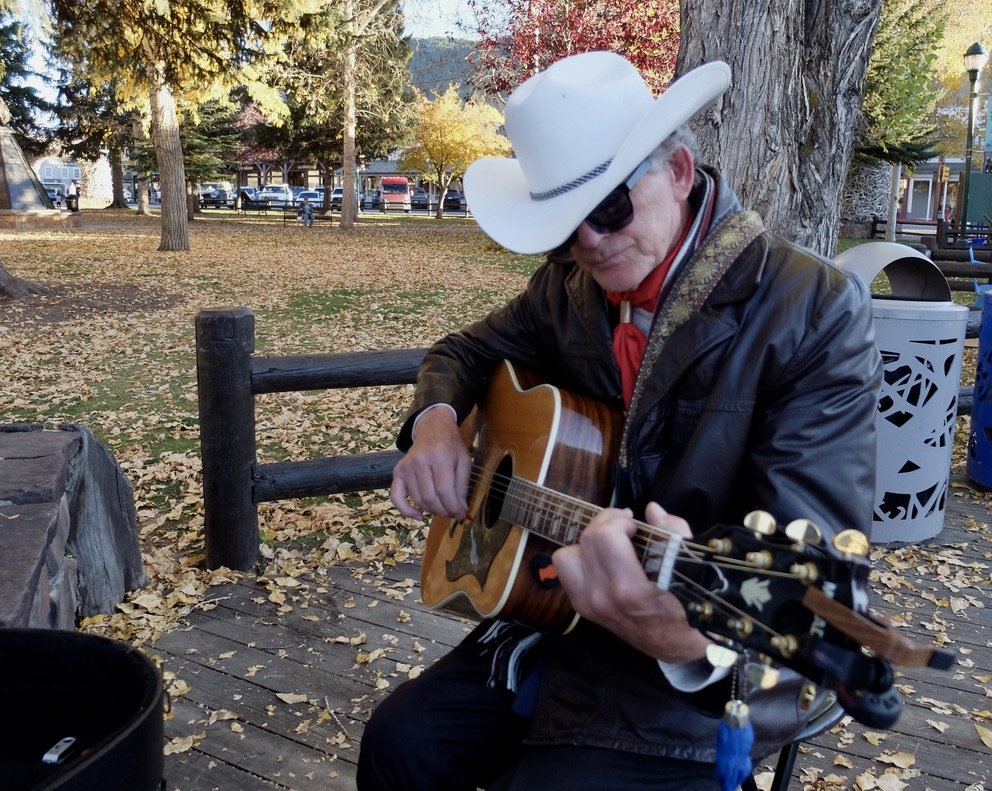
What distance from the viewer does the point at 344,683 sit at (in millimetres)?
3201

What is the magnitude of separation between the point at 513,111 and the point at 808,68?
3.41 m

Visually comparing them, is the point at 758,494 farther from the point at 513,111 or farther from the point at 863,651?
the point at 513,111

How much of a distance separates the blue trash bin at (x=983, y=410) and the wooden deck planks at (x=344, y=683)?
113 cm

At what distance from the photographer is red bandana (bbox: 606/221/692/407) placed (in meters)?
1.93

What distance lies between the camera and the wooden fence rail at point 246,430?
381 centimetres

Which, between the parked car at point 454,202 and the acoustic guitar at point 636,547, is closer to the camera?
the acoustic guitar at point 636,547

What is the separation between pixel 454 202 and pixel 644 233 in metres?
57.1

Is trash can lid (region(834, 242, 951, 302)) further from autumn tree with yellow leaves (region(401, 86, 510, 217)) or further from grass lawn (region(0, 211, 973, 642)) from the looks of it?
autumn tree with yellow leaves (region(401, 86, 510, 217))

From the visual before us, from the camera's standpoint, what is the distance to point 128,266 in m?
16.5

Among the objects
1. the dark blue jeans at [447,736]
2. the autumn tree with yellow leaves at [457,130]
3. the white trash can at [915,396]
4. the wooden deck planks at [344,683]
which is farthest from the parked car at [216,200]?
the dark blue jeans at [447,736]

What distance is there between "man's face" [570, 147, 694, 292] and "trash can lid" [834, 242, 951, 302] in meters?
2.44

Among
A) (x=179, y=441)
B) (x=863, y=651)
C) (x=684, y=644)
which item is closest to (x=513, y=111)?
(x=684, y=644)

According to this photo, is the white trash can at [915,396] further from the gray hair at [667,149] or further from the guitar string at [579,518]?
the guitar string at [579,518]

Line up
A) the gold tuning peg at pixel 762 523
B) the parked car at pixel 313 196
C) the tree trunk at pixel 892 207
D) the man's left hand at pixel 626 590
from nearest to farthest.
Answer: the gold tuning peg at pixel 762 523 < the man's left hand at pixel 626 590 < the tree trunk at pixel 892 207 < the parked car at pixel 313 196
